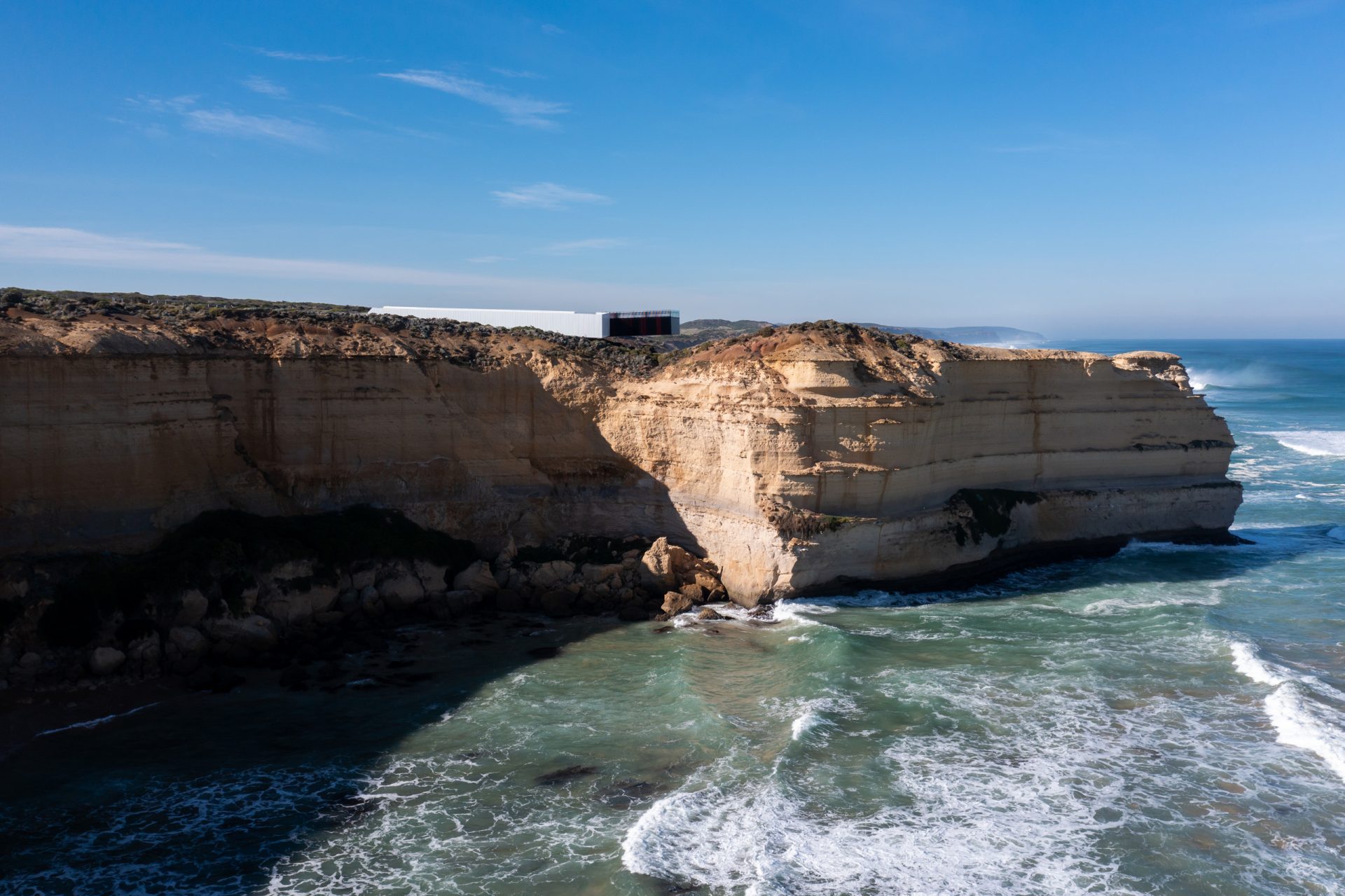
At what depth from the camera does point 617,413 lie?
99.0 ft

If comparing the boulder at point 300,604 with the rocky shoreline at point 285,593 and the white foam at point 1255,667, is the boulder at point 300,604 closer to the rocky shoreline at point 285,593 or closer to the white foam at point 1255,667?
the rocky shoreline at point 285,593

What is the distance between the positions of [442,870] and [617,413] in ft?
56.9

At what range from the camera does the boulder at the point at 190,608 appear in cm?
2275

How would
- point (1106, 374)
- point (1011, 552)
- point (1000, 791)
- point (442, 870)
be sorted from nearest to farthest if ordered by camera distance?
point (442, 870) < point (1000, 791) < point (1011, 552) < point (1106, 374)

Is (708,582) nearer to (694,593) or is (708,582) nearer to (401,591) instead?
(694,593)

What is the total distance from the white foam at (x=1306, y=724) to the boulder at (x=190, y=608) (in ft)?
76.6

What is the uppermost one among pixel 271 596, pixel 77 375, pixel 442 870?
pixel 77 375

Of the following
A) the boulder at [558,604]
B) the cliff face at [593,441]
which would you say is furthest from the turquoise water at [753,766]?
the cliff face at [593,441]

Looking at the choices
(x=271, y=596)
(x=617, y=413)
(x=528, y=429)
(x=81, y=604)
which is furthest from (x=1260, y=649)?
(x=81, y=604)

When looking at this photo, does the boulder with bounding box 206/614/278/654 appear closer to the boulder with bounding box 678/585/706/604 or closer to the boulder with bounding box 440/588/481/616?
the boulder with bounding box 440/588/481/616

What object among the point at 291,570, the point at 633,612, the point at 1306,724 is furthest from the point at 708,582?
the point at 1306,724

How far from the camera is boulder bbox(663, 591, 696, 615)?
2630 centimetres

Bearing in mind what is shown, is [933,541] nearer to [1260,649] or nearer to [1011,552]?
[1011,552]

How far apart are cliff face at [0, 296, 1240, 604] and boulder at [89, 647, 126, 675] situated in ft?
11.5
